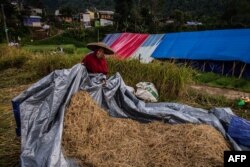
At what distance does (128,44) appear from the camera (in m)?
13.7

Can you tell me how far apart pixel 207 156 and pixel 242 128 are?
A: 0.70 metres

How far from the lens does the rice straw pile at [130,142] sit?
103 inches

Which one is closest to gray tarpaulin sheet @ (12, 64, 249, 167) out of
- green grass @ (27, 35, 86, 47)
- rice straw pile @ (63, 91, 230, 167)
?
rice straw pile @ (63, 91, 230, 167)

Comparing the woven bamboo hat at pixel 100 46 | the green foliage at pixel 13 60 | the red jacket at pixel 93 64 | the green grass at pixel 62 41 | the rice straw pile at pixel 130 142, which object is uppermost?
the woven bamboo hat at pixel 100 46

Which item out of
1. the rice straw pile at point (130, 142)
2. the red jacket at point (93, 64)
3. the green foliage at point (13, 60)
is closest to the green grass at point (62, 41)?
the green foliage at point (13, 60)

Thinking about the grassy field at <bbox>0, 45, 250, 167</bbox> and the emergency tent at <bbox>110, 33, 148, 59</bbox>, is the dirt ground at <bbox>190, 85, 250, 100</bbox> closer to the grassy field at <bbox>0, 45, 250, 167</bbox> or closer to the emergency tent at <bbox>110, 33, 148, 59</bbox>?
the grassy field at <bbox>0, 45, 250, 167</bbox>

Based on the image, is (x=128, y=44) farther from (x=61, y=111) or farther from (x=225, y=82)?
(x=61, y=111)

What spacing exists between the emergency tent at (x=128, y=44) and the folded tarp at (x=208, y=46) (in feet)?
4.46

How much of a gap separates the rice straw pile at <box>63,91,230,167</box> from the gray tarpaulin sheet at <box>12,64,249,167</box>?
132 millimetres

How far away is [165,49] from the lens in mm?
11539

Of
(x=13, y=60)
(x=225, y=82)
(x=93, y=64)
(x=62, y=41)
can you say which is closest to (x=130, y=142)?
(x=93, y=64)

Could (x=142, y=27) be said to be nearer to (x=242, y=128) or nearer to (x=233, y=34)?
(x=233, y=34)

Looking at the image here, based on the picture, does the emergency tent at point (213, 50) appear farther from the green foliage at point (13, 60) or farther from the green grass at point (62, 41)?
the green grass at point (62, 41)

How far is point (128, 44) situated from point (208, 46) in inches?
183
